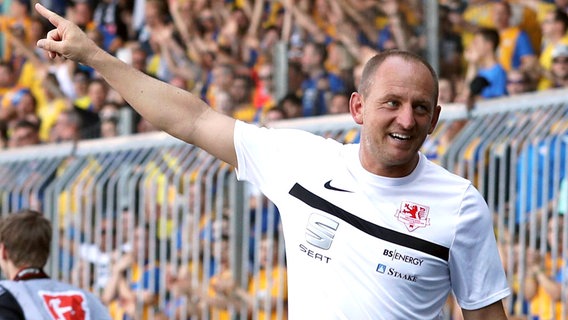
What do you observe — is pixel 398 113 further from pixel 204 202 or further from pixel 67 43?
pixel 204 202

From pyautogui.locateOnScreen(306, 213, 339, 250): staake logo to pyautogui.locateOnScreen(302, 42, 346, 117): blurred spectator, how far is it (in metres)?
5.97

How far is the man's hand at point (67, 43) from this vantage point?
404 centimetres

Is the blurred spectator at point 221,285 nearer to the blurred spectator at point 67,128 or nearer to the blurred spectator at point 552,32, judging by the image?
the blurred spectator at point 67,128

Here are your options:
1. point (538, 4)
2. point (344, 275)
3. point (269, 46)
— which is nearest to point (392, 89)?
point (344, 275)

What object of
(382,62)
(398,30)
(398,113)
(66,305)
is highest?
(398,30)

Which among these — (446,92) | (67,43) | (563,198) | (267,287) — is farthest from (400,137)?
(446,92)

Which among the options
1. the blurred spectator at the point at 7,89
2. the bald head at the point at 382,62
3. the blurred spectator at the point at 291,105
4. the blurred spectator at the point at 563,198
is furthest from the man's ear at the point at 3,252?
the blurred spectator at the point at 7,89

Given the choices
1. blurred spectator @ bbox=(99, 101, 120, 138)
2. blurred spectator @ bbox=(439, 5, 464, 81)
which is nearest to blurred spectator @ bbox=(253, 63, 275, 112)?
blurred spectator @ bbox=(99, 101, 120, 138)

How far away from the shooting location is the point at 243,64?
1235 cm

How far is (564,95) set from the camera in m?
7.43

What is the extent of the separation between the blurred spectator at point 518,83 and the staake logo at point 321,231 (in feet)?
16.3

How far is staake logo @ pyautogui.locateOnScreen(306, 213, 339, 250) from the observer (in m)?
4.00

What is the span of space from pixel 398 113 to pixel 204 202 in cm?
494

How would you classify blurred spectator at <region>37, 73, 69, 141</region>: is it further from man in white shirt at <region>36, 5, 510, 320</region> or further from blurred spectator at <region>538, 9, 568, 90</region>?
man in white shirt at <region>36, 5, 510, 320</region>
